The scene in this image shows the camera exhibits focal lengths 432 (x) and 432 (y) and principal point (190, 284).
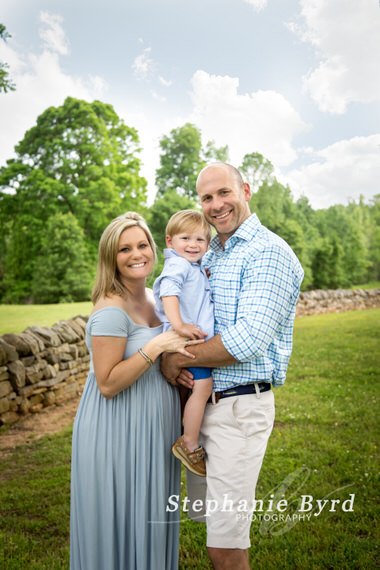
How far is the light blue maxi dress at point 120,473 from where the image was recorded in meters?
2.25

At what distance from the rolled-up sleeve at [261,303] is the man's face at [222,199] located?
33 centimetres

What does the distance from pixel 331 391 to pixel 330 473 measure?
121 inches

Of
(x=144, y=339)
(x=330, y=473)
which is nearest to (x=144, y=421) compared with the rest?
(x=144, y=339)

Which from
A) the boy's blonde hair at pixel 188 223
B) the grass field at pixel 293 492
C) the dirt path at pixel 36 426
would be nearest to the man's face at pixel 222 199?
the boy's blonde hair at pixel 188 223

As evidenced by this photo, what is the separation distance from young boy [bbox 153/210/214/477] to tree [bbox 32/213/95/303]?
15.0 metres

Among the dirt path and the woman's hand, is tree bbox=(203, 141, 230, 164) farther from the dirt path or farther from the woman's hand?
the woman's hand

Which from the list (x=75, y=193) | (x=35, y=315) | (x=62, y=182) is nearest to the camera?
(x=35, y=315)

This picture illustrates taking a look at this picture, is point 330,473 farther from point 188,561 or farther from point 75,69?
point 75,69

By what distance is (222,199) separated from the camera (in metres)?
2.39

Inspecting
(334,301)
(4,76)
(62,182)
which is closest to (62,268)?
(62,182)

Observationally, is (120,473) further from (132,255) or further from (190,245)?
(190,245)

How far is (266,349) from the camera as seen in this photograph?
6.87 ft

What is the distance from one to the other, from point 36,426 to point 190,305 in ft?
16.5

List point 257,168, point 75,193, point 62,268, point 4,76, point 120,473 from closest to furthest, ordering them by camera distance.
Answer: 1. point 120,473
2. point 4,76
3. point 62,268
4. point 75,193
5. point 257,168
